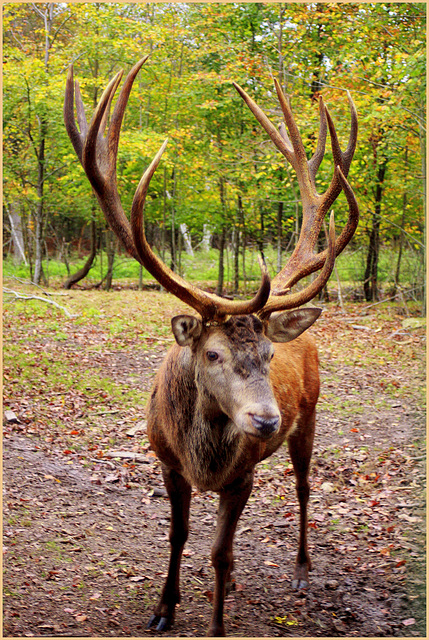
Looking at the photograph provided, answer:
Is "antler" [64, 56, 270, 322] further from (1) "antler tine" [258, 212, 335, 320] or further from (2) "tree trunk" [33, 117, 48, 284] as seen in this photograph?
(2) "tree trunk" [33, 117, 48, 284]

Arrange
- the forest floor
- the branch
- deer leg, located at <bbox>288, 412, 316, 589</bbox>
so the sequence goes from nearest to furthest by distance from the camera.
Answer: the forest floor → deer leg, located at <bbox>288, 412, 316, 589</bbox> → the branch

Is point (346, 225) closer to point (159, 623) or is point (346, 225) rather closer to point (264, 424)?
point (264, 424)

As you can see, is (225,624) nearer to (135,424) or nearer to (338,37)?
(135,424)

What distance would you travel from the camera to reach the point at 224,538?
367 centimetres

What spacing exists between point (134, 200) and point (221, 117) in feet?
48.6

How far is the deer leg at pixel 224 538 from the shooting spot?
3.66m

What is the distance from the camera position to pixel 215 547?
366 cm

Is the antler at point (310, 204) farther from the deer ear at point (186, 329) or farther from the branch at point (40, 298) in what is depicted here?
the branch at point (40, 298)

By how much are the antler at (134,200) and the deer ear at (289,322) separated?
0.30 meters

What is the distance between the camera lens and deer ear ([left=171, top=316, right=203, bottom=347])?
342 centimetres

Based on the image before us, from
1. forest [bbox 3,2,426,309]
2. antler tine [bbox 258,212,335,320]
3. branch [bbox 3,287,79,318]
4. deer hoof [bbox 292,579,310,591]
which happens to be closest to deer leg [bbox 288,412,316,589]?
deer hoof [bbox 292,579,310,591]

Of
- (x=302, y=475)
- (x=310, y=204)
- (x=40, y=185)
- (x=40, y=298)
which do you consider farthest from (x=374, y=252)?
(x=302, y=475)

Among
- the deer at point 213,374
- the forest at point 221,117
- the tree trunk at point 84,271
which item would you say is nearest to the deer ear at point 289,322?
the deer at point 213,374

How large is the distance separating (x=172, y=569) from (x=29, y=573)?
3.35ft
